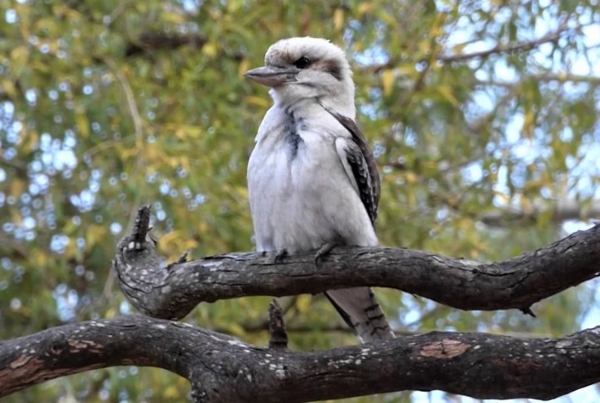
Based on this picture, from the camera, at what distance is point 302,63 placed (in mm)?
3410

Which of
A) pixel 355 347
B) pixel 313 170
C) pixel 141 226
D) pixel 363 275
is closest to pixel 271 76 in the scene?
pixel 313 170

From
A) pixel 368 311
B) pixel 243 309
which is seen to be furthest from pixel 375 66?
pixel 368 311

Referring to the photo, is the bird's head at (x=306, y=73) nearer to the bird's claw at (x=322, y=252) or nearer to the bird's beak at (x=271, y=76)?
the bird's beak at (x=271, y=76)

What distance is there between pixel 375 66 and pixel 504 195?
774 mm

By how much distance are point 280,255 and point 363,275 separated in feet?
1.05

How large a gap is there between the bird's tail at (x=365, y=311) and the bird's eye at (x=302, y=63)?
0.70 metres

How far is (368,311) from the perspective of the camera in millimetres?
3289

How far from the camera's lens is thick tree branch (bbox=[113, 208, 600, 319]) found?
241 cm

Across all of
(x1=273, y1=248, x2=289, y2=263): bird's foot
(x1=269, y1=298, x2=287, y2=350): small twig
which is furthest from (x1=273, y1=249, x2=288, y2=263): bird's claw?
(x1=269, y1=298, x2=287, y2=350): small twig

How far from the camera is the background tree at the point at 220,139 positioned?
441cm

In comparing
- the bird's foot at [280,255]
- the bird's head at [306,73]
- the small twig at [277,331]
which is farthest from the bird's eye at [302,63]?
the small twig at [277,331]

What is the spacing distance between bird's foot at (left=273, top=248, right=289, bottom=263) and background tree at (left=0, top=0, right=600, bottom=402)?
128cm

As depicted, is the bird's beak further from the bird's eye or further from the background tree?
the background tree

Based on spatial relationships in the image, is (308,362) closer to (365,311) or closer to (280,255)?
(280,255)
